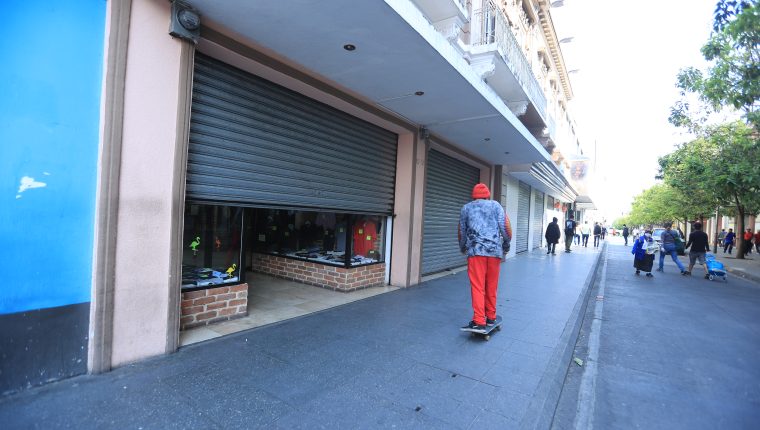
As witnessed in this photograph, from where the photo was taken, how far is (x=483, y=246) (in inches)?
165

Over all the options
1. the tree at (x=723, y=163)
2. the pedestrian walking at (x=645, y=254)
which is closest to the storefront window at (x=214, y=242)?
the pedestrian walking at (x=645, y=254)

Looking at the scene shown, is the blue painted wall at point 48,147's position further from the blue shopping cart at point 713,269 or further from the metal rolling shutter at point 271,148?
the blue shopping cart at point 713,269

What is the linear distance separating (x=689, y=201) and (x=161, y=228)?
25698mm

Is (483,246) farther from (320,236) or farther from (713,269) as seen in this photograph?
(713,269)

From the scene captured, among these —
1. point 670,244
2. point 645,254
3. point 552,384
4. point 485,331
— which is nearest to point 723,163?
point 670,244

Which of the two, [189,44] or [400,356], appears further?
[400,356]

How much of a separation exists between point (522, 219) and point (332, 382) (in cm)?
1514

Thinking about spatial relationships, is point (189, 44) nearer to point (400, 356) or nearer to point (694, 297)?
point (400, 356)

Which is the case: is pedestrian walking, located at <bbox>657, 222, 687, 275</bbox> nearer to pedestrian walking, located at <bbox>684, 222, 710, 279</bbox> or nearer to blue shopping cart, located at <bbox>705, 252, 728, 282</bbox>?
pedestrian walking, located at <bbox>684, 222, 710, 279</bbox>

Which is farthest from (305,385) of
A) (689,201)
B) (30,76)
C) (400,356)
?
(689,201)

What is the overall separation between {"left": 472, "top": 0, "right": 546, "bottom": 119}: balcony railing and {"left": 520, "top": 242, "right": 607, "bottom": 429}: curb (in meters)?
6.02

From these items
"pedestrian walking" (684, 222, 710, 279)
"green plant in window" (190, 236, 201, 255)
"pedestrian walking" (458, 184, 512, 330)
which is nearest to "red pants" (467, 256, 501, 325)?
"pedestrian walking" (458, 184, 512, 330)

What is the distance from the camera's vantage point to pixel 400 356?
3.73m

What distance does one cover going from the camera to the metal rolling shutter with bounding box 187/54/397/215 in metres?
3.90
